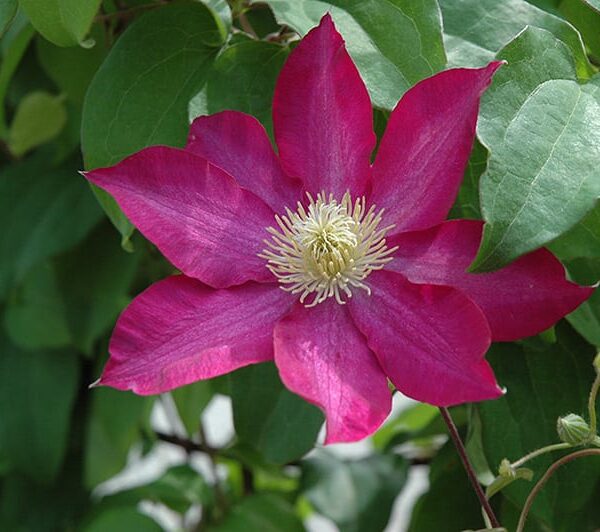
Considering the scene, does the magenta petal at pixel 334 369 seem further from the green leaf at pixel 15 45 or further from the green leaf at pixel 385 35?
the green leaf at pixel 15 45

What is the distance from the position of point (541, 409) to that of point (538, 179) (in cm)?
20

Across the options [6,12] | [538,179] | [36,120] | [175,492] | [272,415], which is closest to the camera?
[538,179]

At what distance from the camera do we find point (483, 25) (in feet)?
1.90

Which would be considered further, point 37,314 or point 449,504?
point 37,314

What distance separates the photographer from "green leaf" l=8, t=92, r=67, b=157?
2.92ft

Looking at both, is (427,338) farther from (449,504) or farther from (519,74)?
(449,504)

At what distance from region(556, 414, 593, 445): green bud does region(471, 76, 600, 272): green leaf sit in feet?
0.31

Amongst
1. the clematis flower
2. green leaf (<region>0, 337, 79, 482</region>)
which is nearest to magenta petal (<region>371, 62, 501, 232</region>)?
the clematis flower

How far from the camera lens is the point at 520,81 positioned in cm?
51

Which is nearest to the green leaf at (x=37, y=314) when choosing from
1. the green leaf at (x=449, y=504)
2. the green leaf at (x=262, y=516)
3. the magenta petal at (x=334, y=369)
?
the green leaf at (x=262, y=516)

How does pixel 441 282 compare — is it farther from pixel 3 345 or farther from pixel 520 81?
pixel 3 345

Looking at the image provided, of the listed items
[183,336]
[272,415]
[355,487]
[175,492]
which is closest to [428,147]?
[183,336]

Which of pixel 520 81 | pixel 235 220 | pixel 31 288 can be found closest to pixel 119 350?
pixel 235 220

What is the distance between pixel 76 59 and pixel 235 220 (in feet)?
0.95
